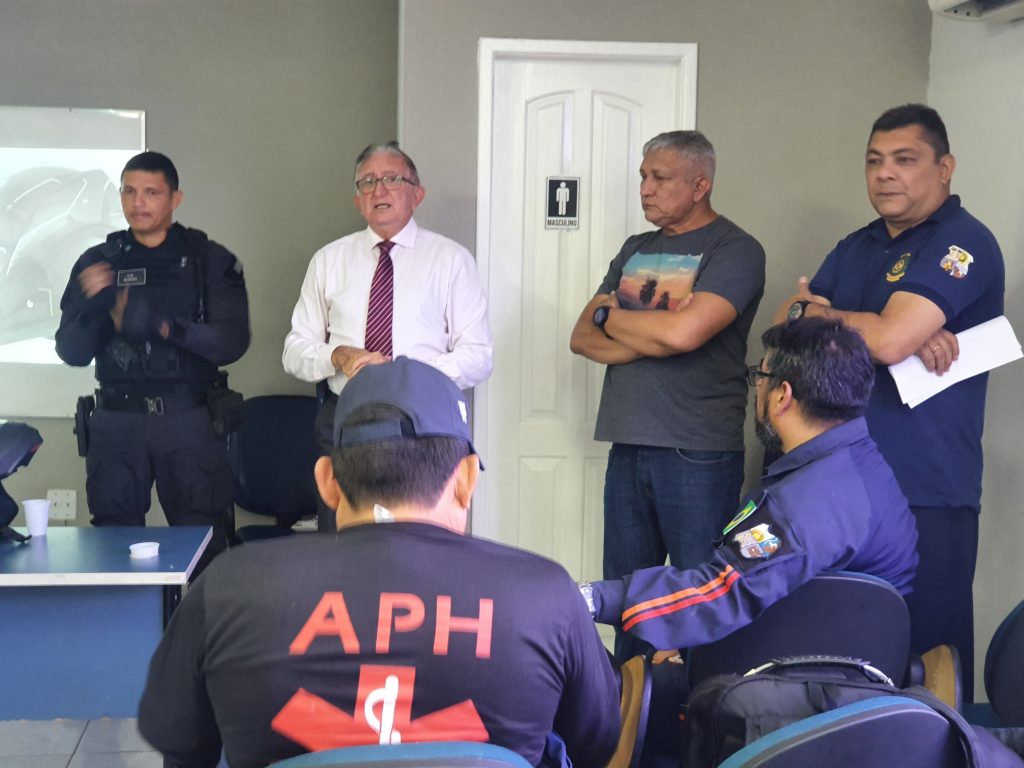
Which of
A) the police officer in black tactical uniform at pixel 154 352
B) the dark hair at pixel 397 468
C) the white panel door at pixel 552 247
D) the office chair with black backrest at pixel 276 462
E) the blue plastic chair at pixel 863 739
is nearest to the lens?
the blue plastic chair at pixel 863 739

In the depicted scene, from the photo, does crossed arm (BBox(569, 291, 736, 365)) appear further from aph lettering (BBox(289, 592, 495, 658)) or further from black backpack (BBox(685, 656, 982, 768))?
aph lettering (BBox(289, 592, 495, 658))

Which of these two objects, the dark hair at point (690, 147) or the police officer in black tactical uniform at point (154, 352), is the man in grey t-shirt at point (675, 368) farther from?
the police officer in black tactical uniform at point (154, 352)

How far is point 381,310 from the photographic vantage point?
10.2 feet

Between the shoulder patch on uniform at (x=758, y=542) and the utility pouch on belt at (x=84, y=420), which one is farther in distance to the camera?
the utility pouch on belt at (x=84, y=420)

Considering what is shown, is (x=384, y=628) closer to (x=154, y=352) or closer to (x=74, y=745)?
(x=74, y=745)

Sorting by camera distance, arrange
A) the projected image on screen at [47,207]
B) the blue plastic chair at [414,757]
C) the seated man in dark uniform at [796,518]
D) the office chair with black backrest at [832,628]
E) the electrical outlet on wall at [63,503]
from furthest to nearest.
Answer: the electrical outlet on wall at [63,503], the projected image on screen at [47,207], the seated man in dark uniform at [796,518], the office chair with black backrest at [832,628], the blue plastic chair at [414,757]

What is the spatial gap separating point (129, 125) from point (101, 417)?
1828 mm

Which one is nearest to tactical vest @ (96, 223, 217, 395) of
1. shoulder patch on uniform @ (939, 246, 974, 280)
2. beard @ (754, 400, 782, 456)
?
beard @ (754, 400, 782, 456)

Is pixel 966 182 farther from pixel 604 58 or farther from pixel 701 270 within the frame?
pixel 604 58

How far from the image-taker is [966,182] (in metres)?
3.22

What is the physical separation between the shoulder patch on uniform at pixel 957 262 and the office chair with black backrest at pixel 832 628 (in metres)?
1.07

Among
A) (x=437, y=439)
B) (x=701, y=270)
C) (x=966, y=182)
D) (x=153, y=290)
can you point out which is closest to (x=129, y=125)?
(x=153, y=290)

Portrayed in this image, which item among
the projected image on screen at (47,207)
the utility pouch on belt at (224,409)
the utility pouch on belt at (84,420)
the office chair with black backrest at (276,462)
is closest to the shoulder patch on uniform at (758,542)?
the utility pouch on belt at (224,409)

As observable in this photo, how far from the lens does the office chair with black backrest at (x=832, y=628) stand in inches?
63.6
